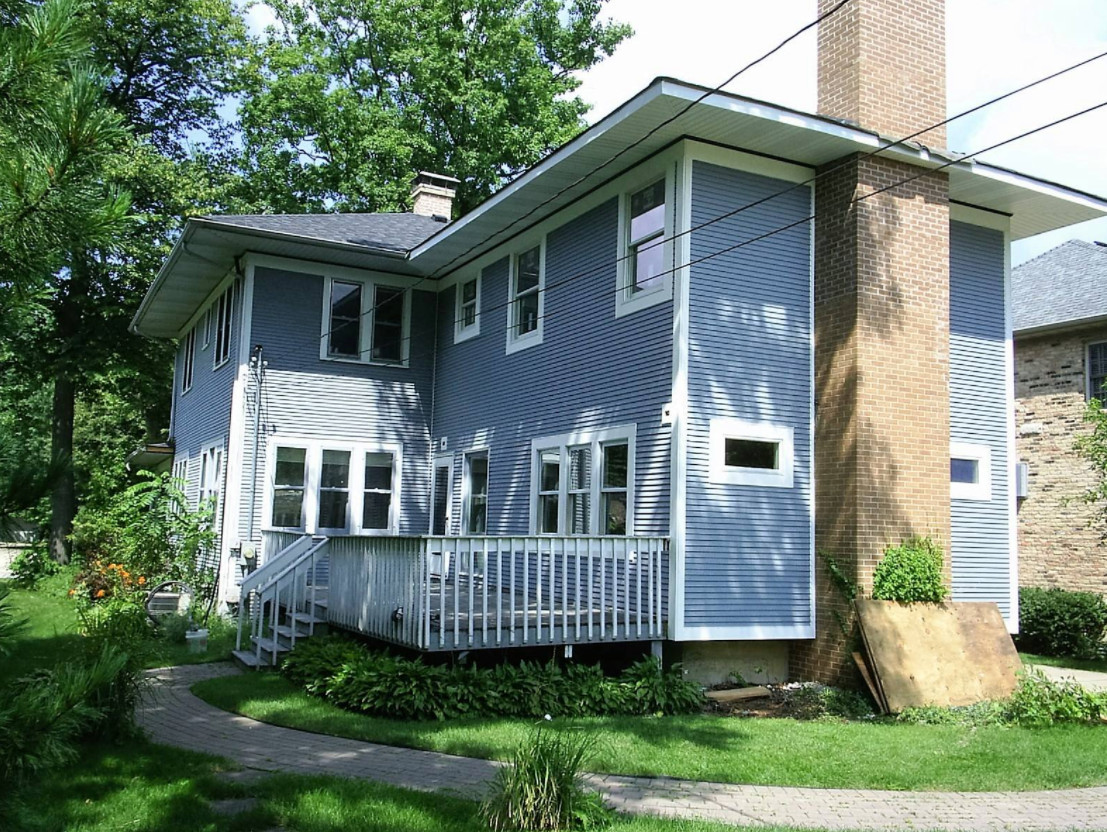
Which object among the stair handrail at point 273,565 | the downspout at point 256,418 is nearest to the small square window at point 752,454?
the stair handrail at point 273,565

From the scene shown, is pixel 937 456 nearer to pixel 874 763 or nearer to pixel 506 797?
pixel 874 763

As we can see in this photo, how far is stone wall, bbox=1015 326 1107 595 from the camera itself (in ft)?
53.9

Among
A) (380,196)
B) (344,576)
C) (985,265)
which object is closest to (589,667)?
(344,576)

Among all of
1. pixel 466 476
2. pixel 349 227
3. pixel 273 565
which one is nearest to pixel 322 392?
pixel 466 476

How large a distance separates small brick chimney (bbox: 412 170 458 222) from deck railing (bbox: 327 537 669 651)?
38.7ft

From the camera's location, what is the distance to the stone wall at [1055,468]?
16438mm

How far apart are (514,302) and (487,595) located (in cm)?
576

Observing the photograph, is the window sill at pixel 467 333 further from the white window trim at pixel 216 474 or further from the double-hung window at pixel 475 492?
the white window trim at pixel 216 474

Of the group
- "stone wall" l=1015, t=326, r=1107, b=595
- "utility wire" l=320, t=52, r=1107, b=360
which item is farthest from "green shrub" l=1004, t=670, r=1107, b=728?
"stone wall" l=1015, t=326, r=1107, b=595

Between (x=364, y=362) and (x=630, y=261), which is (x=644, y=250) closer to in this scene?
(x=630, y=261)

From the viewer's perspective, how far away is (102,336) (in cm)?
2331

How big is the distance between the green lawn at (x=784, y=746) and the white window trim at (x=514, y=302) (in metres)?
6.17

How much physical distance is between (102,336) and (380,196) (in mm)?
8907

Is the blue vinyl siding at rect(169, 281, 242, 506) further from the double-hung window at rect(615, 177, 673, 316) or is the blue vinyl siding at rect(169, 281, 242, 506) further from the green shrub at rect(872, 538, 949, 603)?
the green shrub at rect(872, 538, 949, 603)
